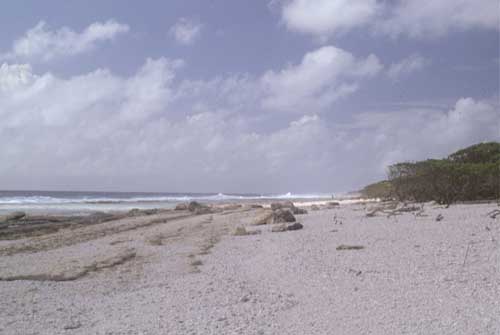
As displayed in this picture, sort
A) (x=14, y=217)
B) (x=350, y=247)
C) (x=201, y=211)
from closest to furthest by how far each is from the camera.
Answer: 1. (x=350, y=247)
2. (x=14, y=217)
3. (x=201, y=211)

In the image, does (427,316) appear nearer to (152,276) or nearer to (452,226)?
(152,276)

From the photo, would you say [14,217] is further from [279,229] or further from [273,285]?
[273,285]

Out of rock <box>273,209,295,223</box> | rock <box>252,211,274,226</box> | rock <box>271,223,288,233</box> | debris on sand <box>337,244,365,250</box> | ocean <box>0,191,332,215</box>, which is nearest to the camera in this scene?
debris on sand <box>337,244,365,250</box>

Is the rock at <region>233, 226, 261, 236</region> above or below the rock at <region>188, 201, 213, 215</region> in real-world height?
below

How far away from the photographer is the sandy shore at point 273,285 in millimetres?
5605

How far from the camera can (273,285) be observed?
762cm

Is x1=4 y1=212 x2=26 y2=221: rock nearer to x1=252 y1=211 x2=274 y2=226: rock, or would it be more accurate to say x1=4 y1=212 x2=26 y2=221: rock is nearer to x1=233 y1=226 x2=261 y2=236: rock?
x1=252 y1=211 x2=274 y2=226: rock

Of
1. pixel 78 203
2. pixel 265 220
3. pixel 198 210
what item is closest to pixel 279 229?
pixel 265 220

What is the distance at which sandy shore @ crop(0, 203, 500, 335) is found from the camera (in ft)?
18.4

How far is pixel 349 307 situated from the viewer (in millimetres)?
6133

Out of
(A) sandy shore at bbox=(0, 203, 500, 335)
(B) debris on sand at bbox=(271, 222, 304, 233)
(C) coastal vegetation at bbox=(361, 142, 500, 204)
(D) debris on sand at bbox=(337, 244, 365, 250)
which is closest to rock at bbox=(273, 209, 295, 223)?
(B) debris on sand at bbox=(271, 222, 304, 233)

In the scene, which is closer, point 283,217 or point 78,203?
point 283,217

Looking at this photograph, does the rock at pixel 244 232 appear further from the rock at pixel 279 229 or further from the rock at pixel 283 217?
the rock at pixel 283 217

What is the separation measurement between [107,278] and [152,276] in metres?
0.83
